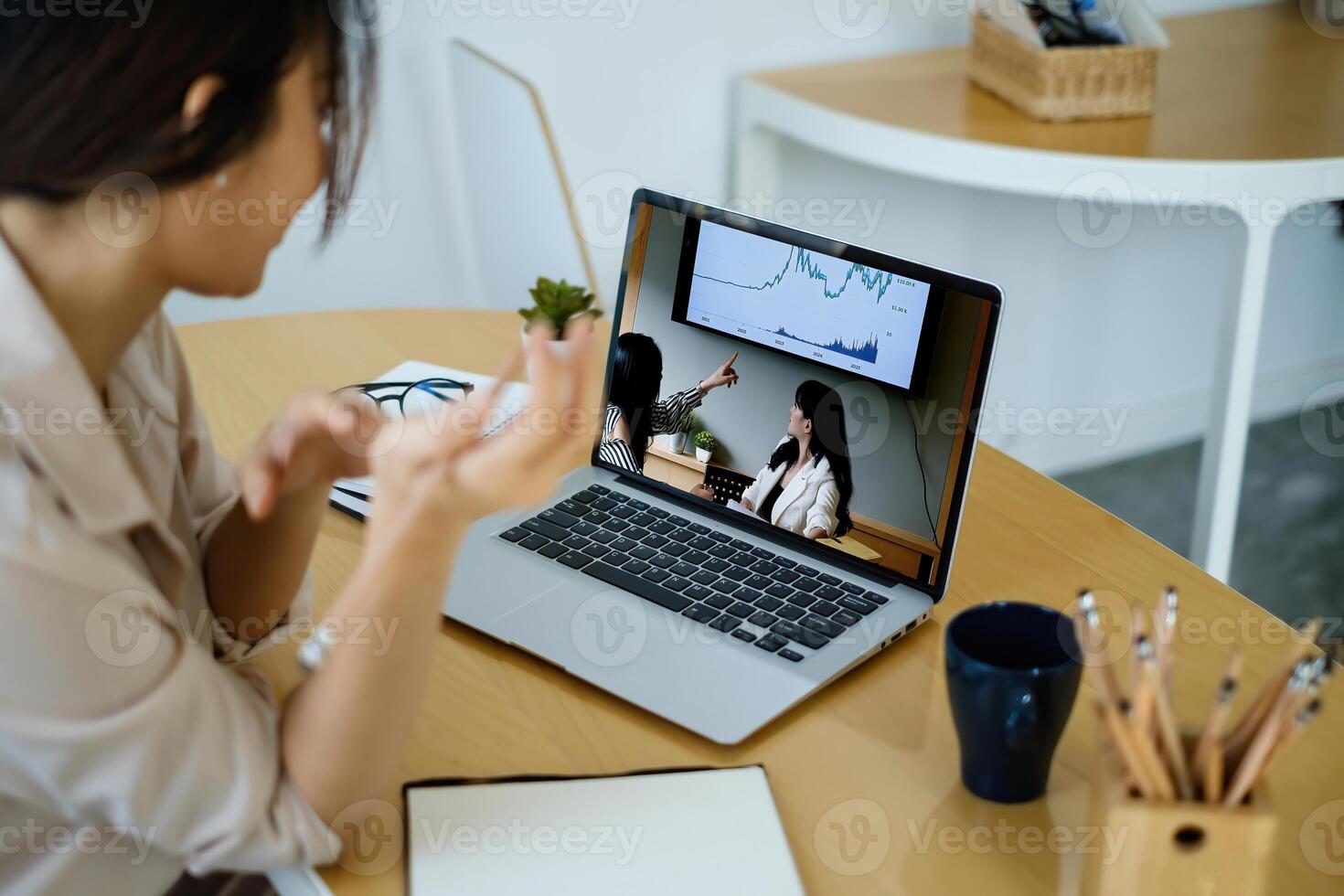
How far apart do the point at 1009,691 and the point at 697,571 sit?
27 centimetres

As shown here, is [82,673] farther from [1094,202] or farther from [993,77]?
[1094,202]

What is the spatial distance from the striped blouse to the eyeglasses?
18 centimetres

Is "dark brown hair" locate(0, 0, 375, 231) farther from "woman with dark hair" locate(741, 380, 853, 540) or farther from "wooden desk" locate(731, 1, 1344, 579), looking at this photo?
"wooden desk" locate(731, 1, 1344, 579)

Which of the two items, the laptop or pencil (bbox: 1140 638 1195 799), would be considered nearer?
pencil (bbox: 1140 638 1195 799)

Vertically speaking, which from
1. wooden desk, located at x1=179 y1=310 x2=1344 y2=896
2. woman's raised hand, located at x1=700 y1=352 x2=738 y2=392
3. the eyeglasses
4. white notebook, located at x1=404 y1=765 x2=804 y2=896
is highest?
woman's raised hand, located at x1=700 y1=352 x2=738 y2=392

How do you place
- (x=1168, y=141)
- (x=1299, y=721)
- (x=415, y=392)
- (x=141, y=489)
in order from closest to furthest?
(x=1299, y=721) → (x=141, y=489) → (x=415, y=392) → (x=1168, y=141)

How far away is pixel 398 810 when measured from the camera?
67 cm

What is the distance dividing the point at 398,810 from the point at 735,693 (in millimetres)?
199

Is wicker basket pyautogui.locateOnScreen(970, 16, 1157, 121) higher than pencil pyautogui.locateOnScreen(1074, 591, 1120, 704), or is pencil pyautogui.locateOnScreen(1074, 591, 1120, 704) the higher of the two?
wicker basket pyautogui.locateOnScreen(970, 16, 1157, 121)

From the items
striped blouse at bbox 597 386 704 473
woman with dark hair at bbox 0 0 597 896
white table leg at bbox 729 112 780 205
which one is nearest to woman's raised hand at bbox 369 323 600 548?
woman with dark hair at bbox 0 0 597 896

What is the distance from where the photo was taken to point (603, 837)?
0.64 m

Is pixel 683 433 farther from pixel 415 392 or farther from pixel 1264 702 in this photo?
pixel 1264 702

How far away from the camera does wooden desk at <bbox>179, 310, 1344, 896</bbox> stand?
2.07 ft

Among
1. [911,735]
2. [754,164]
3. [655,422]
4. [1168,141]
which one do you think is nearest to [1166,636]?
[911,735]
